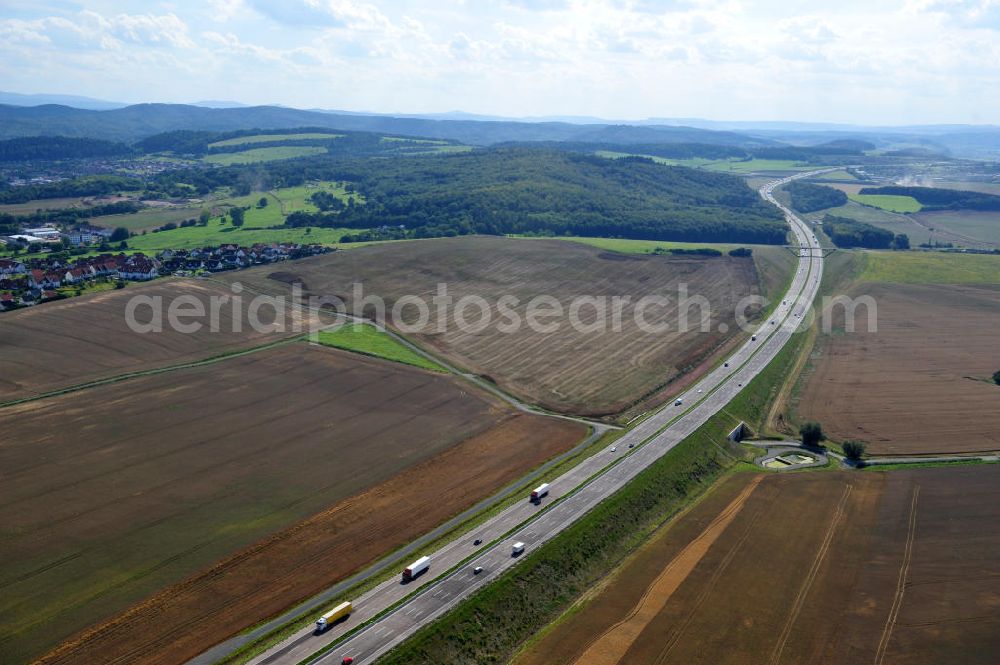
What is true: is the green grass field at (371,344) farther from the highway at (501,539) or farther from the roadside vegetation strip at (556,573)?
the roadside vegetation strip at (556,573)

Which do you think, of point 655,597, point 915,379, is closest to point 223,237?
point 915,379

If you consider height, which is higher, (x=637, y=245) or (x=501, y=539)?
(x=637, y=245)

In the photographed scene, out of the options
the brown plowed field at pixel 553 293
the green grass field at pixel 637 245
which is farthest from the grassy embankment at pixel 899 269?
the green grass field at pixel 637 245

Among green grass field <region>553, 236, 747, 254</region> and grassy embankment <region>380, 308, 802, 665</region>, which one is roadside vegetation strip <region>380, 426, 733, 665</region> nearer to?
grassy embankment <region>380, 308, 802, 665</region>

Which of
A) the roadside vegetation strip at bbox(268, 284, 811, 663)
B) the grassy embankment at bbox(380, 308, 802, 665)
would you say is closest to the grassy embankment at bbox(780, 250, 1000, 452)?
the roadside vegetation strip at bbox(268, 284, 811, 663)

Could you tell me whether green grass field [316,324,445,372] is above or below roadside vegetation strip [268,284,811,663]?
above

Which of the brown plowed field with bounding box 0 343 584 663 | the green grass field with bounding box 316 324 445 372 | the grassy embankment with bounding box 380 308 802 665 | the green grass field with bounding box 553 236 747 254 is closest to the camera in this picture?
the grassy embankment with bounding box 380 308 802 665

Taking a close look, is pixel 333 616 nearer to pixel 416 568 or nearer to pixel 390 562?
pixel 416 568
